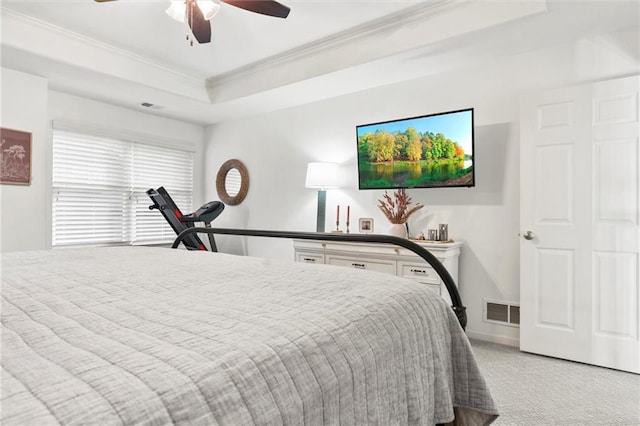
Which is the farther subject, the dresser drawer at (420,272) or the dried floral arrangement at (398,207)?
the dried floral arrangement at (398,207)

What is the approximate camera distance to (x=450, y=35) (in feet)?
9.26

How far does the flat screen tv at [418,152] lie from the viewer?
3.25 m

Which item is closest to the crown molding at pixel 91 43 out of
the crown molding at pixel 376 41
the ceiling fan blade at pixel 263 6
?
the crown molding at pixel 376 41

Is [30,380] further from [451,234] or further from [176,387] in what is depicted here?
[451,234]

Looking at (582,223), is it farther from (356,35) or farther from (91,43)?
(91,43)

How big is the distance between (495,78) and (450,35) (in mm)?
751

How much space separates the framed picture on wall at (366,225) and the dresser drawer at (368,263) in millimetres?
432

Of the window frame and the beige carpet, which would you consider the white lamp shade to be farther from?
the window frame

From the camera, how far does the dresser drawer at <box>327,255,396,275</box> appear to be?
132 inches

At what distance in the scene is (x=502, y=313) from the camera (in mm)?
3199

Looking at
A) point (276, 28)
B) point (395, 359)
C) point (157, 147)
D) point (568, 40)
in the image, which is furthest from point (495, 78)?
point (157, 147)

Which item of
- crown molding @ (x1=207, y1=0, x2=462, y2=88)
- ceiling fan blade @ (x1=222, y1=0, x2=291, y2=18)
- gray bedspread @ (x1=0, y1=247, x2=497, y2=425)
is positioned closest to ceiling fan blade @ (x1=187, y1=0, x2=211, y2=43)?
ceiling fan blade @ (x1=222, y1=0, x2=291, y2=18)

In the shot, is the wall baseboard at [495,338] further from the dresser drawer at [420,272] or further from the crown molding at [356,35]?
the crown molding at [356,35]

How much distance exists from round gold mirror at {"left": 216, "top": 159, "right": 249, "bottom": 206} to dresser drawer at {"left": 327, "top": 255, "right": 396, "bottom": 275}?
1.91 metres
